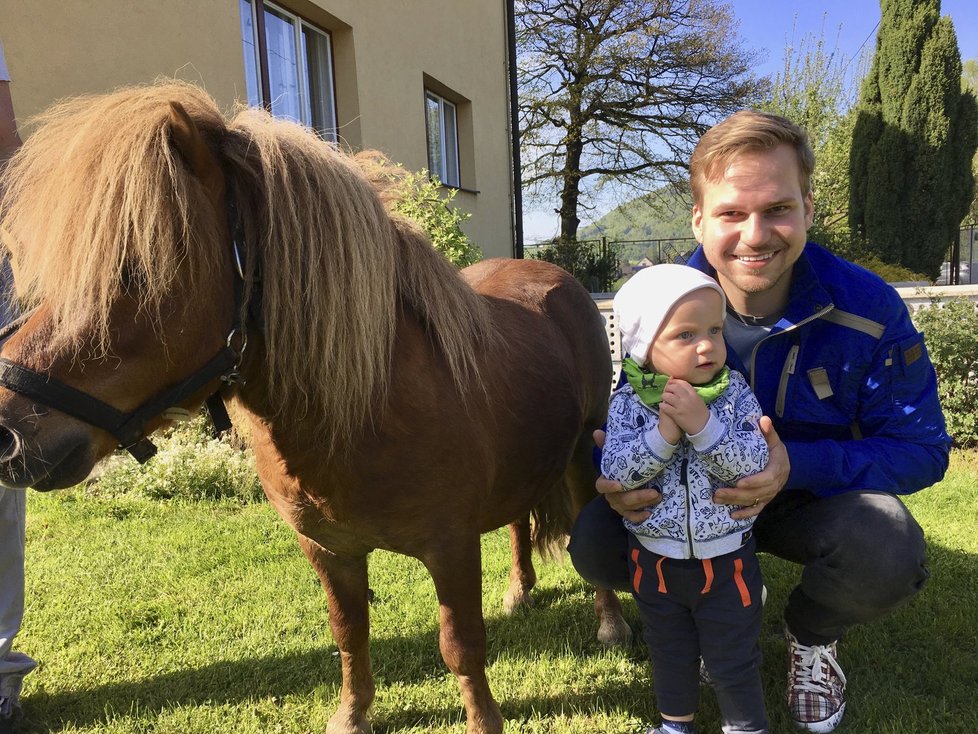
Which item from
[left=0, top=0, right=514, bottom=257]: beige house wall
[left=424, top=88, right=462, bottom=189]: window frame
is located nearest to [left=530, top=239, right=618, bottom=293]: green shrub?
[left=0, top=0, right=514, bottom=257]: beige house wall

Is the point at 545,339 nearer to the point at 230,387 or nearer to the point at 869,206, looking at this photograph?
the point at 230,387

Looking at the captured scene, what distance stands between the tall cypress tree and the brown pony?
44.0ft

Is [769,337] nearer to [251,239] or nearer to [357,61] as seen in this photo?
[251,239]

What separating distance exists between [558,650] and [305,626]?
116 cm

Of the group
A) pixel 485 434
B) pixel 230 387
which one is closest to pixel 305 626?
pixel 485 434

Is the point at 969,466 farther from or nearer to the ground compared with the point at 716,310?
nearer to the ground

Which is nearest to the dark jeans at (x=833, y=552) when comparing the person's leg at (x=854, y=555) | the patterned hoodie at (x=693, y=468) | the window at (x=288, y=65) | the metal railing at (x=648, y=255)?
the person's leg at (x=854, y=555)

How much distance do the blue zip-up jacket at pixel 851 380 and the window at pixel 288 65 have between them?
456 centimetres

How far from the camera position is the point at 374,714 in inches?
88.4

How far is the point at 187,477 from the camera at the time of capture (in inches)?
174

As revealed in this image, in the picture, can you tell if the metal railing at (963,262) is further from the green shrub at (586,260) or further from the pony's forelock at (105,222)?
the pony's forelock at (105,222)

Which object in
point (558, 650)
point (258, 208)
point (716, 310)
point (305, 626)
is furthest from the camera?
point (305, 626)

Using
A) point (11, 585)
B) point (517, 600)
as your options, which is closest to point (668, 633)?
point (517, 600)

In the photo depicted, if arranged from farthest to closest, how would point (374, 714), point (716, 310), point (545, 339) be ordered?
point (545, 339) → point (374, 714) → point (716, 310)
